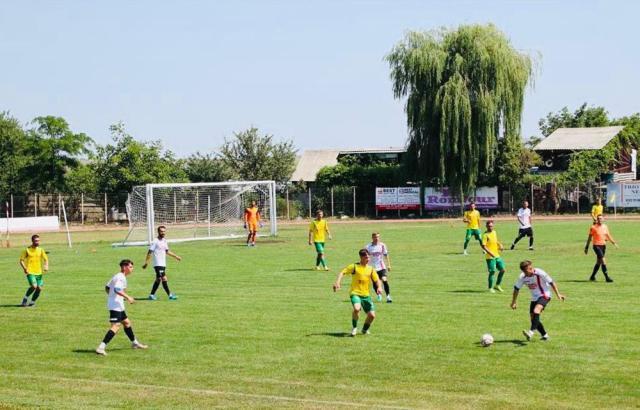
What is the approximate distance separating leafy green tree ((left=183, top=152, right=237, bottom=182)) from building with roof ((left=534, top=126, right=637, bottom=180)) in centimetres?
3251

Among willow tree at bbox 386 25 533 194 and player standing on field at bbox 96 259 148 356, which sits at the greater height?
willow tree at bbox 386 25 533 194

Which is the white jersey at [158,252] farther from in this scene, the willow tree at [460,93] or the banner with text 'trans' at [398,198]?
the banner with text 'trans' at [398,198]

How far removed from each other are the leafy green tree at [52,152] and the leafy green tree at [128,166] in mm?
9564

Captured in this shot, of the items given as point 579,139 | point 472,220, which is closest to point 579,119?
point 579,139

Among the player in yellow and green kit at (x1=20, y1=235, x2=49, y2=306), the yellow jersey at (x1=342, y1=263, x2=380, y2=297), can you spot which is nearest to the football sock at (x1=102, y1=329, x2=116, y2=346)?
the yellow jersey at (x1=342, y1=263, x2=380, y2=297)

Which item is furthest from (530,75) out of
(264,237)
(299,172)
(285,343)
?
(285,343)

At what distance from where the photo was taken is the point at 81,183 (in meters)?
89.8

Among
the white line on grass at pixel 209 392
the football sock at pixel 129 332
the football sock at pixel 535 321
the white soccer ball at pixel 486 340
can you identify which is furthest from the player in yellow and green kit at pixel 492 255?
the white line on grass at pixel 209 392

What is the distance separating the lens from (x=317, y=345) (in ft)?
67.0

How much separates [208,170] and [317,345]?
8477 centimetres

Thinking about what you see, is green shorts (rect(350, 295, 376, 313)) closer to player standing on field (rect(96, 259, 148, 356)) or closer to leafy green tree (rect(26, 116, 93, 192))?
player standing on field (rect(96, 259, 148, 356))

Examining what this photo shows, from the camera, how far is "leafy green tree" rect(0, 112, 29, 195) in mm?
91625

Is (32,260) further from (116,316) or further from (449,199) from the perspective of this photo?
(449,199)

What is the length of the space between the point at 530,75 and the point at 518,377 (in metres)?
Result: 62.4
